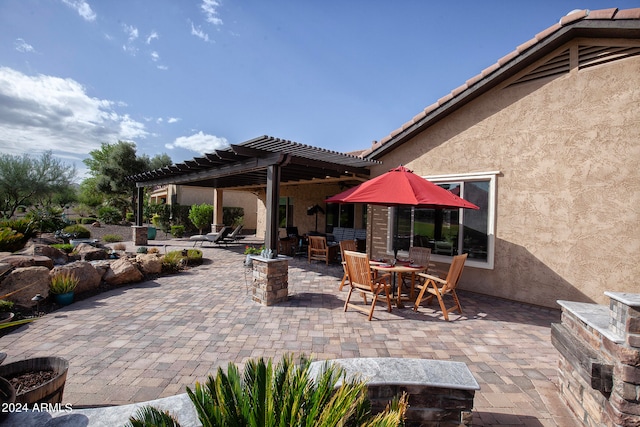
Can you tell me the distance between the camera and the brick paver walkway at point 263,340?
113 inches

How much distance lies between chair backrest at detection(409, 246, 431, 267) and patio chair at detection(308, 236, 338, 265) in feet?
11.7

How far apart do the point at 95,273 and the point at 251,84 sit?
733 cm

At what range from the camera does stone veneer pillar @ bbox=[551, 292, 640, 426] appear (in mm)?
1973

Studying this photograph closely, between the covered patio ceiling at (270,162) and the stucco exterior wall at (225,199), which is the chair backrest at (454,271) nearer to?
the covered patio ceiling at (270,162)

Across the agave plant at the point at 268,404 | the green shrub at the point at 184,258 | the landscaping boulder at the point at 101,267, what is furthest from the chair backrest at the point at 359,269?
the landscaping boulder at the point at 101,267

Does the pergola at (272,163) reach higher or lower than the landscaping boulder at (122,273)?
higher

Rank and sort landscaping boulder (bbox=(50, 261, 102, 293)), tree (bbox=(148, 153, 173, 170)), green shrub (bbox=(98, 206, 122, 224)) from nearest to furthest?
landscaping boulder (bbox=(50, 261, 102, 293)) → green shrub (bbox=(98, 206, 122, 224)) → tree (bbox=(148, 153, 173, 170))

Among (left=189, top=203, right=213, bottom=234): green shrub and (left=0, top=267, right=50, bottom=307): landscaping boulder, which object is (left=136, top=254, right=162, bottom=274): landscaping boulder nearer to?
(left=0, top=267, right=50, bottom=307): landscaping boulder

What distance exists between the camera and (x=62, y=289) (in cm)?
544

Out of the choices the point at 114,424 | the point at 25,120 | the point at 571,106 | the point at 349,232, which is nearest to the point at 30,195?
the point at 25,120

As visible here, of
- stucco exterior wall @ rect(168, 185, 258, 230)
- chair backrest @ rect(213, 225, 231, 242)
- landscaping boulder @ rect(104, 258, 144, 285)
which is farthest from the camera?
stucco exterior wall @ rect(168, 185, 258, 230)

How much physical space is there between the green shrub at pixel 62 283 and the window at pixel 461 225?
6.61m

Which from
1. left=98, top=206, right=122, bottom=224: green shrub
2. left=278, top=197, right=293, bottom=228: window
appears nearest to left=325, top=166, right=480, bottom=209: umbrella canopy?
left=278, top=197, right=293, bottom=228: window

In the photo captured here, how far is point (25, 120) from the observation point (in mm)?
37062
